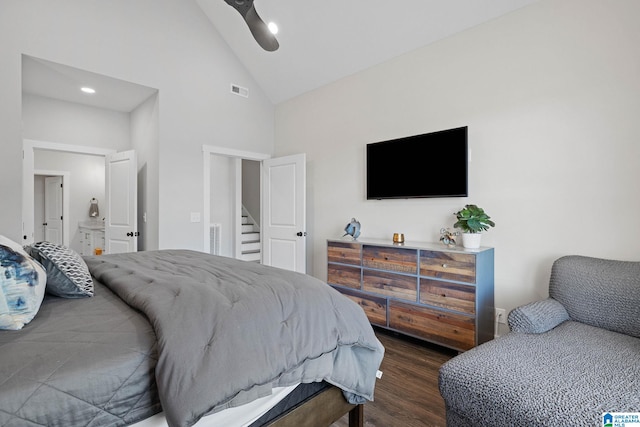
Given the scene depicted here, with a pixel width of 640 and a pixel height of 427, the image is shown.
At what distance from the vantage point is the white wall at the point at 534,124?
87.8 inches

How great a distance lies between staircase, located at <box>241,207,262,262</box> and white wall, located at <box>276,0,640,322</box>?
112 inches

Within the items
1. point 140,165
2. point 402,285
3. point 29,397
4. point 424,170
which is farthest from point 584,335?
point 140,165

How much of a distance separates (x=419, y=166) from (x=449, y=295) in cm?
129

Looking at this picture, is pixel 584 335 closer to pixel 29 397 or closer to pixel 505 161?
pixel 505 161

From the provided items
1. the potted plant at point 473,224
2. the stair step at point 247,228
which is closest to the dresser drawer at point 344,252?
the potted plant at point 473,224

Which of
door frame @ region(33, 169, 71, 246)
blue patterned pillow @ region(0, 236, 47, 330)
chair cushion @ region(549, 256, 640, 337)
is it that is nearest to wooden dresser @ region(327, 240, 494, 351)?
chair cushion @ region(549, 256, 640, 337)

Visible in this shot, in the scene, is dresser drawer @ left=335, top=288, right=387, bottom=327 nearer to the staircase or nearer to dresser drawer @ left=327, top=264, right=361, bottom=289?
dresser drawer @ left=327, top=264, right=361, bottom=289

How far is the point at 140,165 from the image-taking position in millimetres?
4215

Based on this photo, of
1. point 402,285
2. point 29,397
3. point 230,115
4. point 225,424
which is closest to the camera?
point 29,397

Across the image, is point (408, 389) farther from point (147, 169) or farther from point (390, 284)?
point (147, 169)

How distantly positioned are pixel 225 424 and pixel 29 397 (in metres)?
0.55

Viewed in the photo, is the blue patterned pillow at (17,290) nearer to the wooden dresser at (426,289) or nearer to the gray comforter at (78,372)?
the gray comforter at (78,372)

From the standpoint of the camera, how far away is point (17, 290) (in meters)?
1.01

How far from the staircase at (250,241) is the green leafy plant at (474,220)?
3.90 m
